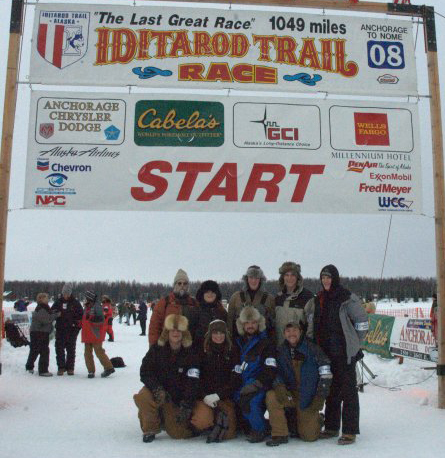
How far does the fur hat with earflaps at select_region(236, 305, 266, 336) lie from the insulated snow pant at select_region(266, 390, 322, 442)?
0.59m

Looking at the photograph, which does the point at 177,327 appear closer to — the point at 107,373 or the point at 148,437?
the point at 148,437

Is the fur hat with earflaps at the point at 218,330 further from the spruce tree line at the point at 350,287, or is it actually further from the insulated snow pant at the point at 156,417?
the spruce tree line at the point at 350,287

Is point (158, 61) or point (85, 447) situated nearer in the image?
point (85, 447)

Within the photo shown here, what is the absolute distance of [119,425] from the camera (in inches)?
199

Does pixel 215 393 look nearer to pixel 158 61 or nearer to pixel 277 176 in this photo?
pixel 277 176

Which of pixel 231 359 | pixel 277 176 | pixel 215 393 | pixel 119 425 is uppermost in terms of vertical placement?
pixel 277 176

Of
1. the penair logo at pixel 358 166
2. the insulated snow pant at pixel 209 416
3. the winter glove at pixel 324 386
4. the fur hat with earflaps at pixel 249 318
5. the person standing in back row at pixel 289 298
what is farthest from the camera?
the penair logo at pixel 358 166

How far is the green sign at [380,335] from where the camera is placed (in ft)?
33.3

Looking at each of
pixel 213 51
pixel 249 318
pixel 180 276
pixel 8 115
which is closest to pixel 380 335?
pixel 180 276

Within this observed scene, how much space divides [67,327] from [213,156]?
4.64 m

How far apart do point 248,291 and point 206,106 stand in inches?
100

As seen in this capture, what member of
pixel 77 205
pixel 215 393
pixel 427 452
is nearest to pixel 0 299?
pixel 77 205

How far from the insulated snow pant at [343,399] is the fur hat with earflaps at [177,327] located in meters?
1.38

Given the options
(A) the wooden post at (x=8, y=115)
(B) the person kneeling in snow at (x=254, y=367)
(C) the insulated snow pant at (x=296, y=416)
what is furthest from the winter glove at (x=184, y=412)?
(A) the wooden post at (x=8, y=115)
